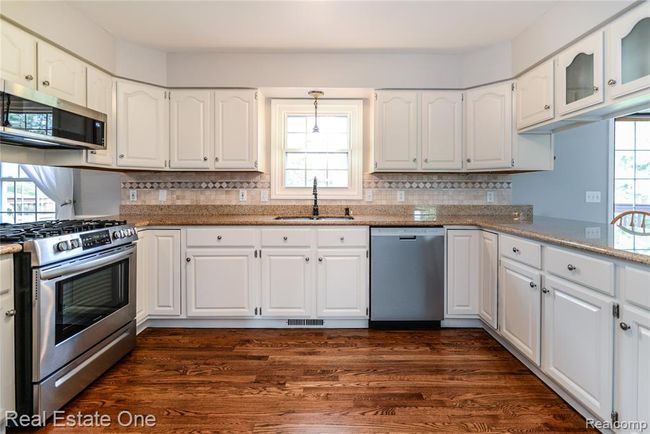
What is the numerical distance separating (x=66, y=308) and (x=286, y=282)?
4.79 ft

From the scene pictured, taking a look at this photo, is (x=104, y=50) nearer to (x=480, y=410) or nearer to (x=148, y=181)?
(x=148, y=181)

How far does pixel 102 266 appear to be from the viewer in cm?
203

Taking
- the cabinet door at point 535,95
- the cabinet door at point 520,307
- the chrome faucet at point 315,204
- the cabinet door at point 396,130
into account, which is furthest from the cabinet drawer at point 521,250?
the chrome faucet at point 315,204

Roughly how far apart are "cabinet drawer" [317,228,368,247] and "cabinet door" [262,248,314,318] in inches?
6.3

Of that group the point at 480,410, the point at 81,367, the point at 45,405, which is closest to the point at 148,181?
the point at 81,367

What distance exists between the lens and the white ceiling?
7.63 ft

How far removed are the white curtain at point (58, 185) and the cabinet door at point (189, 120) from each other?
98cm

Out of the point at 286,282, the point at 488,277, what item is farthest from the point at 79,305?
the point at 488,277

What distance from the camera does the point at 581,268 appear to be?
1.60m

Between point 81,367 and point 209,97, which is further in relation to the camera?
point 209,97

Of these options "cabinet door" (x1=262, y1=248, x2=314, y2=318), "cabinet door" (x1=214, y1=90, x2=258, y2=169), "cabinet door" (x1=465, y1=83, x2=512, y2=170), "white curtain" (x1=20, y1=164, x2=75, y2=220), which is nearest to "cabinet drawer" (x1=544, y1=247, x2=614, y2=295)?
"cabinet door" (x1=465, y1=83, x2=512, y2=170)

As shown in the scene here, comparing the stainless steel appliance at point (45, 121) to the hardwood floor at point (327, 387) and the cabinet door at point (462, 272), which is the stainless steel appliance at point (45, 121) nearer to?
the hardwood floor at point (327, 387)

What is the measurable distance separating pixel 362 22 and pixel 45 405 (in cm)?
302

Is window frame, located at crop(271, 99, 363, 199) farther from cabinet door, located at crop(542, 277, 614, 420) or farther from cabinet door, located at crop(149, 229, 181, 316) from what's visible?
cabinet door, located at crop(542, 277, 614, 420)
